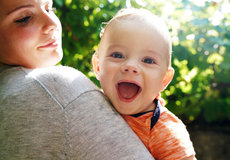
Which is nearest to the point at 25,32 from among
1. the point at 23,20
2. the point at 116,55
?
the point at 23,20

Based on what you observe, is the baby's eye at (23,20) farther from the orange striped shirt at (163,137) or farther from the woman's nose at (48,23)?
the orange striped shirt at (163,137)

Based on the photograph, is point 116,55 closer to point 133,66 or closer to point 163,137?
point 133,66

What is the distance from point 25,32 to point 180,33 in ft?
5.71

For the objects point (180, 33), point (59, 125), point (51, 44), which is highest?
point (51, 44)

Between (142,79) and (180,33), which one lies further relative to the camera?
(180,33)

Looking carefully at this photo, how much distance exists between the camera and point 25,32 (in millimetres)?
1116

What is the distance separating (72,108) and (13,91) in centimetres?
24

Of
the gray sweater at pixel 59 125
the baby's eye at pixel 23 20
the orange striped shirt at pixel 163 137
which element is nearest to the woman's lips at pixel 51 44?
the baby's eye at pixel 23 20

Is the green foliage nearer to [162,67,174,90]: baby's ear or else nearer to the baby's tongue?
[162,67,174,90]: baby's ear

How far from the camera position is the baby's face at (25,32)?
43.1 inches

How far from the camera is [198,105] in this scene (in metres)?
3.23

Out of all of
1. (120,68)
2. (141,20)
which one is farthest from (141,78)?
(141,20)

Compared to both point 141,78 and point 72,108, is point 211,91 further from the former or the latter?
point 72,108

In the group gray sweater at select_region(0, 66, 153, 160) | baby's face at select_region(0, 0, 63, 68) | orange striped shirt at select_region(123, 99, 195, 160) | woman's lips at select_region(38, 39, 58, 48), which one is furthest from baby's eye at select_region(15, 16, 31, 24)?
orange striped shirt at select_region(123, 99, 195, 160)
